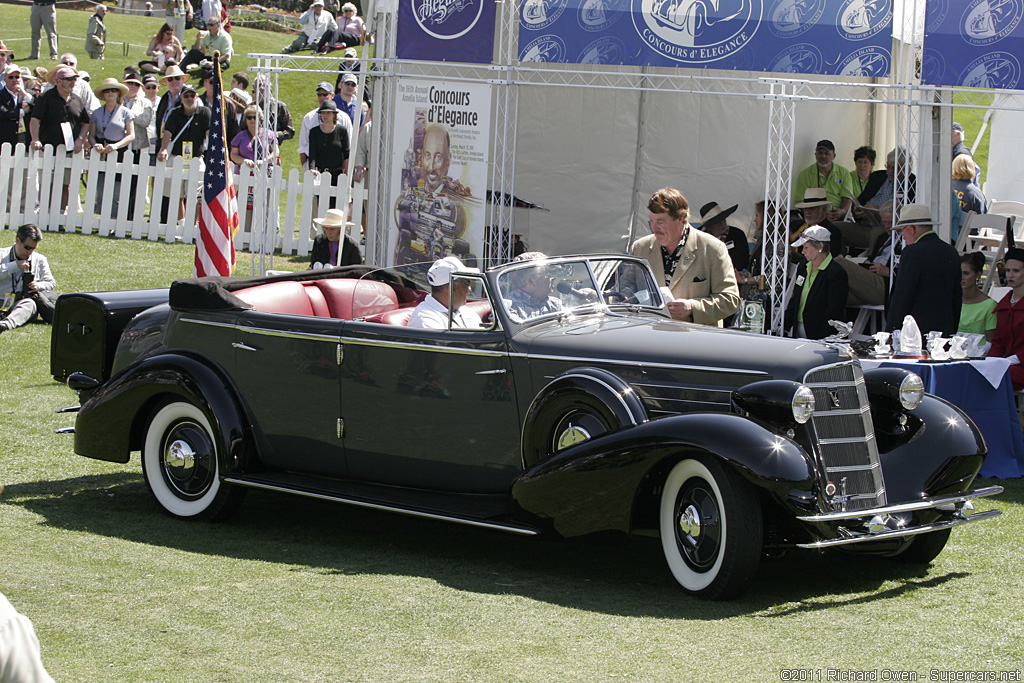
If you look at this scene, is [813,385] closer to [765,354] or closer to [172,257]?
[765,354]

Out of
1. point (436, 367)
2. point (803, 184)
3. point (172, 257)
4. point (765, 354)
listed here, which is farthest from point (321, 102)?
point (765, 354)

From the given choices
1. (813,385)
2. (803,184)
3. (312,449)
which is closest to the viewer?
(813,385)

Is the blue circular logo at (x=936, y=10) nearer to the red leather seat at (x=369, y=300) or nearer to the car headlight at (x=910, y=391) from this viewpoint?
the car headlight at (x=910, y=391)

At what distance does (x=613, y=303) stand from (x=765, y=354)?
117 centimetres

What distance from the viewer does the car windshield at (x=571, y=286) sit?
603cm

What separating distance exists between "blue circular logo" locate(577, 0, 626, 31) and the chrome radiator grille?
6091 mm

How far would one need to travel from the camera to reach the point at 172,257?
1510 centimetres

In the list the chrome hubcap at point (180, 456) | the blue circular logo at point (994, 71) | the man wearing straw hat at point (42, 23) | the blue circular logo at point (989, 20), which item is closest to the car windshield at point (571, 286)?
the chrome hubcap at point (180, 456)

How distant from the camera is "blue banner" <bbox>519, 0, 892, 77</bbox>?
33.5ft

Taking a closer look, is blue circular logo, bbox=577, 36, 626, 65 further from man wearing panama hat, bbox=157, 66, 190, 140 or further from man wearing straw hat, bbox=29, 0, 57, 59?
man wearing straw hat, bbox=29, 0, 57, 59

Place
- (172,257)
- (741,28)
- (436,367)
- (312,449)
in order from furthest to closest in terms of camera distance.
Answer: (172,257) < (741,28) < (312,449) < (436,367)

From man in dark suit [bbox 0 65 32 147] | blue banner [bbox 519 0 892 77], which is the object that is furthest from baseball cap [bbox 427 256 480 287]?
man in dark suit [bbox 0 65 32 147]

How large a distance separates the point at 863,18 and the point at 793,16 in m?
0.62

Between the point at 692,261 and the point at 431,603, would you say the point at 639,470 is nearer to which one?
the point at 431,603
